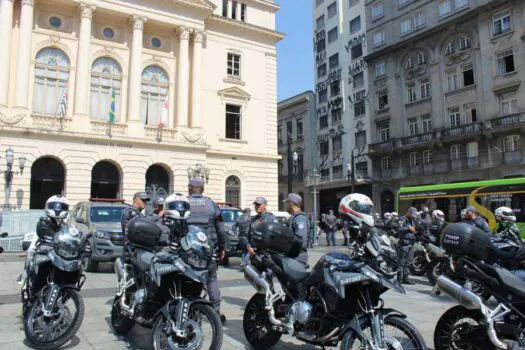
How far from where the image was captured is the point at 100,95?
2505 cm

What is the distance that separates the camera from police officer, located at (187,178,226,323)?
20.1ft

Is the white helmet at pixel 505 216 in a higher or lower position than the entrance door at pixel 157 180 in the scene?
lower

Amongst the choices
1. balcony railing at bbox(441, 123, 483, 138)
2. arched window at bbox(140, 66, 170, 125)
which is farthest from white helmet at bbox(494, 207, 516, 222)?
balcony railing at bbox(441, 123, 483, 138)

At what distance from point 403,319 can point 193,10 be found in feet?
85.7

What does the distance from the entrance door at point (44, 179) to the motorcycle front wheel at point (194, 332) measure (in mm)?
21131

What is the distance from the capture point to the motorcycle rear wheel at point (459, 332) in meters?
4.08

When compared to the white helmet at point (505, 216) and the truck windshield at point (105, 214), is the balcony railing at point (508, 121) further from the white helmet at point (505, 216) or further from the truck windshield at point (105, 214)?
the truck windshield at point (105, 214)

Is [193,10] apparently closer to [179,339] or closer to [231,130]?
[231,130]

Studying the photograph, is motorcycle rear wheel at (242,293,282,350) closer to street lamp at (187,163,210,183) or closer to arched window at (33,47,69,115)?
street lamp at (187,163,210,183)

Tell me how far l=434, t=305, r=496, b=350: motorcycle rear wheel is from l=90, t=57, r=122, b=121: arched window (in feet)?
75.8

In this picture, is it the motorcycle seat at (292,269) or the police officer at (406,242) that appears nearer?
the motorcycle seat at (292,269)

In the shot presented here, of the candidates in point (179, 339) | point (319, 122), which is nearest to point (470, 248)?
point (179, 339)

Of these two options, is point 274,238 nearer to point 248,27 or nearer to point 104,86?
point 104,86

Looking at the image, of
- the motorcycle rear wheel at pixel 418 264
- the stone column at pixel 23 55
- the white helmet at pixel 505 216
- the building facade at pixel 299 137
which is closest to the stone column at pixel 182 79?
the stone column at pixel 23 55
